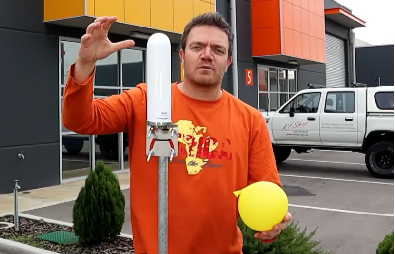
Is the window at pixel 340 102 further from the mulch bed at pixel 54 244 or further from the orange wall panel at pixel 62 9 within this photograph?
the mulch bed at pixel 54 244

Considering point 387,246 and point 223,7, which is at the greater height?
point 223,7

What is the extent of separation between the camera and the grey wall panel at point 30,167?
30.1 feet

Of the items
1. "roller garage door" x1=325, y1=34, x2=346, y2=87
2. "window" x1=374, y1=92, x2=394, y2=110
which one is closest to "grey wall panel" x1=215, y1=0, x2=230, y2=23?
"window" x1=374, y1=92, x2=394, y2=110

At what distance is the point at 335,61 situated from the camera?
26453 mm

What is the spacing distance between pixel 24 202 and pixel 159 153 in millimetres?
7620

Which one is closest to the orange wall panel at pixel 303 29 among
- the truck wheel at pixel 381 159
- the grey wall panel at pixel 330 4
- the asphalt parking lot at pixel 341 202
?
the grey wall panel at pixel 330 4

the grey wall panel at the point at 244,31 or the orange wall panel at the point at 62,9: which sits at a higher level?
the grey wall panel at the point at 244,31

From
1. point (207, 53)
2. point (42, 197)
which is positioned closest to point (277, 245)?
point (207, 53)

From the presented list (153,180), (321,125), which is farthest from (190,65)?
(321,125)

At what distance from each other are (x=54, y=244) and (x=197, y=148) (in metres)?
4.14

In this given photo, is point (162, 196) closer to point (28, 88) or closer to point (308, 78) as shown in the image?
point (28, 88)

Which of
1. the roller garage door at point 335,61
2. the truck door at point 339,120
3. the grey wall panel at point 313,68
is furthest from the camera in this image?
the roller garage door at point 335,61

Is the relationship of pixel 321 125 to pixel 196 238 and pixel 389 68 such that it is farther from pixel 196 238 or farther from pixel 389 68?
pixel 389 68

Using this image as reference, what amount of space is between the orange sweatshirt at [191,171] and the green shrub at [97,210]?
3.32 meters
